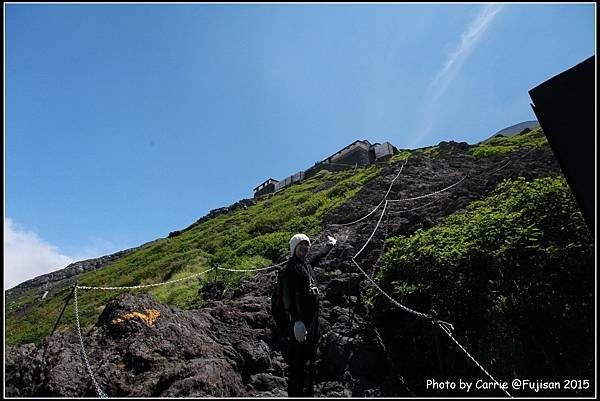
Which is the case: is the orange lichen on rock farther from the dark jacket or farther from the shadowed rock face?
the dark jacket

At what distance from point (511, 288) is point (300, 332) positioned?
9.64 feet

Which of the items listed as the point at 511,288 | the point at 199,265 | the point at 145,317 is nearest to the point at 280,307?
the point at 145,317

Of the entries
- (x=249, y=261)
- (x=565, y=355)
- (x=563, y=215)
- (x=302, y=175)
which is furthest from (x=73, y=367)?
(x=302, y=175)

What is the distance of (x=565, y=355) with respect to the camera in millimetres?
4734

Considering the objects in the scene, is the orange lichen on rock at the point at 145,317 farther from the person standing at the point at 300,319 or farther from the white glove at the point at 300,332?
the white glove at the point at 300,332

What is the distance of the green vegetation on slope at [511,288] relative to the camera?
479 cm

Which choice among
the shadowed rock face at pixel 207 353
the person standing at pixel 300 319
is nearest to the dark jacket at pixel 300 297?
the person standing at pixel 300 319

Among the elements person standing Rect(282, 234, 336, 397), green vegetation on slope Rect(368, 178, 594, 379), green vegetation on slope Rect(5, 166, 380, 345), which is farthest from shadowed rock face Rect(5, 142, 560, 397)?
green vegetation on slope Rect(5, 166, 380, 345)

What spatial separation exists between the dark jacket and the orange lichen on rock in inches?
90.3

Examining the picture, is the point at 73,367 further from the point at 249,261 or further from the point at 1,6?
the point at 249,261

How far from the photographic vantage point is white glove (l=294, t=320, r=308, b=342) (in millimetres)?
4465

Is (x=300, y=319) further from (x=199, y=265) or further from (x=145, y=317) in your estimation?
(x=199, y=265)

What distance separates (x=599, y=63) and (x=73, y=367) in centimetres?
713

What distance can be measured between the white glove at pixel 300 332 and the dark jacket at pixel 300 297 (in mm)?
121
